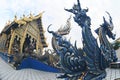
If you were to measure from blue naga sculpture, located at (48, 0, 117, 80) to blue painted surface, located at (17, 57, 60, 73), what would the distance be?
516cm

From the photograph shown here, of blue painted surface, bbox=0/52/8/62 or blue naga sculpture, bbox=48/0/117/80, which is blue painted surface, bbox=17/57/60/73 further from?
blue naga sculpture, bbox=48/0/117/80

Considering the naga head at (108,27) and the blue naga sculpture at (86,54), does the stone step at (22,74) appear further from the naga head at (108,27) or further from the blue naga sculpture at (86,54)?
the naga head at (108,27)

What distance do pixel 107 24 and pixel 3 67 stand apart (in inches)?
307

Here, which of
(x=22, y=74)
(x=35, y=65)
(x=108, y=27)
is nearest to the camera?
(x=108, y=27)

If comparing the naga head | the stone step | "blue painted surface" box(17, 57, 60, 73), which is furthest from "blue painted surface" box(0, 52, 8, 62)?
the naga head

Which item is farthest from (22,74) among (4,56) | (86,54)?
(86,54)

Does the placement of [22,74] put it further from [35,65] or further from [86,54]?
[86,54]

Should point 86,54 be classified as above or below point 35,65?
above

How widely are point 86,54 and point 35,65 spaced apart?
649 cm

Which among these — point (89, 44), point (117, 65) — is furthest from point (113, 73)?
point (89, 44)

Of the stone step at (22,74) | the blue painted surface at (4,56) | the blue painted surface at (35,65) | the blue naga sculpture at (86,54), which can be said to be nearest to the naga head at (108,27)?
the blue naga sculpture at (86,54)

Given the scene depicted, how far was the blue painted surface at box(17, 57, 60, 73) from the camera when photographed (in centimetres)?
1631

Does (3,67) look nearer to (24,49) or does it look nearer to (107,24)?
(24,49)

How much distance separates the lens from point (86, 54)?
10.3m
